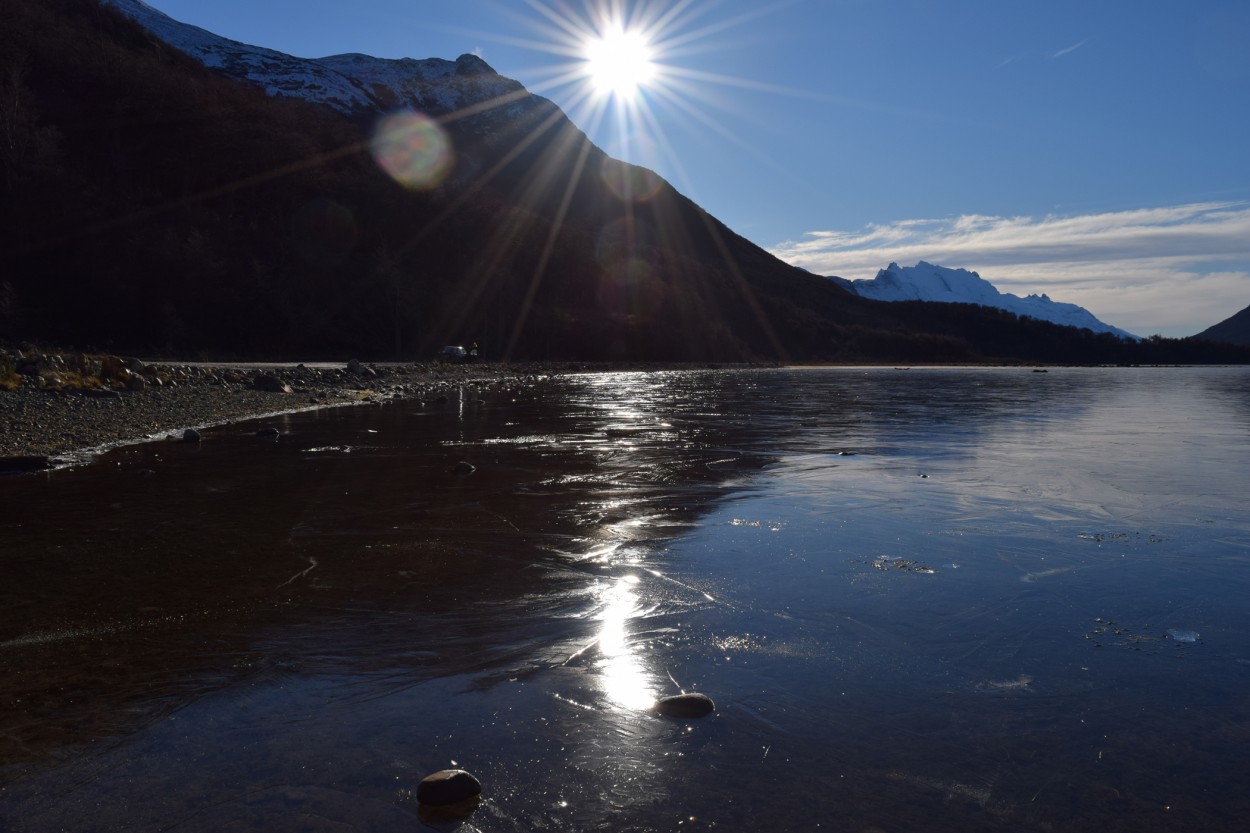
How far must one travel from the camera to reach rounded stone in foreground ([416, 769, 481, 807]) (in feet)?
11.3

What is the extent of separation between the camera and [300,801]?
3.48 m

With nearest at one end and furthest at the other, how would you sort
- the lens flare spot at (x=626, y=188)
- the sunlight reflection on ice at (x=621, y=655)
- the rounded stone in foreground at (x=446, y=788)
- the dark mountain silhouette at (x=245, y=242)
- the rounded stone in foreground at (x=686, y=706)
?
the rounded stone in foreground at (x=446, y=788), the rounded stone in foreground at (x=686, y=706), the sunlight reflection on ice at (x=621, y=655), the dark mountain silhouette at (x=245, y=242), the lens flare spot at (x=626, y=188)

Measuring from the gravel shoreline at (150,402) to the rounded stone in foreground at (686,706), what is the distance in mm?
11425

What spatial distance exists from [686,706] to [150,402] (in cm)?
2087

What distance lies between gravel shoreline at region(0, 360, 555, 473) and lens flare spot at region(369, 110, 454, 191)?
6982 cm

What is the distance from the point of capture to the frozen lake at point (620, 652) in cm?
357

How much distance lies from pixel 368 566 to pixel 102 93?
3868 inches

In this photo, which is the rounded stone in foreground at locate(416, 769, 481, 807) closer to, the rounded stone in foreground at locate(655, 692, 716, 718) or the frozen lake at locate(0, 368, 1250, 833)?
the frozen lake at locate(0, 368, 1250, 833)

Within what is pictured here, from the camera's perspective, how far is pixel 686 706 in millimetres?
4375

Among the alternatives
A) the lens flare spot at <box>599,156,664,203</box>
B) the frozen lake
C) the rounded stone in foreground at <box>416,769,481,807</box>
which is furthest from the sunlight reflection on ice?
the lens flare spot at <box>599,156,664,203</box>

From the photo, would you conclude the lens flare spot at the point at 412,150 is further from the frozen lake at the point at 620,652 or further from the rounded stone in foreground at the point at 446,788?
the rounded stone in foreground at the point at 446,788

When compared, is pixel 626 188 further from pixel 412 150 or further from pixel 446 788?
pixel 446 788

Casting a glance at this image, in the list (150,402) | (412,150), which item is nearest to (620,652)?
(150,402)

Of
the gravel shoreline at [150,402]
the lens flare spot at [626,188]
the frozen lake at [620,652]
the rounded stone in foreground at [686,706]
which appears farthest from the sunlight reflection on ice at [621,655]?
the lens flare spot at [626,188]
